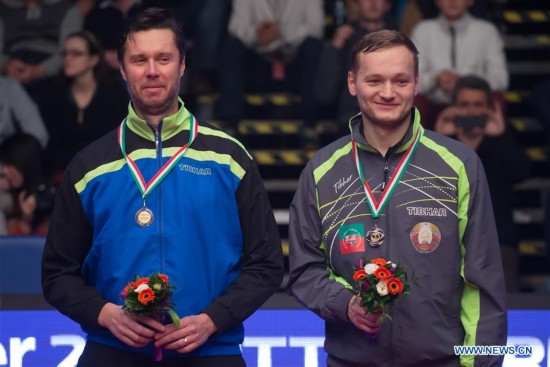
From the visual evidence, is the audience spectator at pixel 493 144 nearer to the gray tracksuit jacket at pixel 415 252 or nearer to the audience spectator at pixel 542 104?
the audience spectator at pixel 542 104

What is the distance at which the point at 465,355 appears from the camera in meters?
4.51

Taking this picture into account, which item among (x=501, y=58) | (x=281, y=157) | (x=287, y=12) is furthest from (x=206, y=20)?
(x=501, y=58)

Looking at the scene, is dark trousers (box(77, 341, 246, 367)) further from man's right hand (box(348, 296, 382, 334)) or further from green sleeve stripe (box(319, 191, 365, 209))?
green sleeve stripe (box(319, 191, 365, 209))

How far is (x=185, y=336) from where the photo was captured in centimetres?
445

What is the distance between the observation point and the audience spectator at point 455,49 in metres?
9.47

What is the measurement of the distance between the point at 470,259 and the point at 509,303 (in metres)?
1.82

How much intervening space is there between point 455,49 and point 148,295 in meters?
5.77

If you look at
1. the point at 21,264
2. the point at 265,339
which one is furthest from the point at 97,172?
the point at 21,264

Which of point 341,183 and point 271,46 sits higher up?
point 271,46

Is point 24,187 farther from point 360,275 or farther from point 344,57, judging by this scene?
point 360,275

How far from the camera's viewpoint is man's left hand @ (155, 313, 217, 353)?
4434 mm

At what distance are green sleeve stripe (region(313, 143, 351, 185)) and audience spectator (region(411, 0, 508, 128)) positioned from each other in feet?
15.5

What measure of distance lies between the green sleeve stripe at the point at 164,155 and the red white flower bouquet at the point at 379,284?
674 millimetres

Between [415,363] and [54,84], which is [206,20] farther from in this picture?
[415,363]
